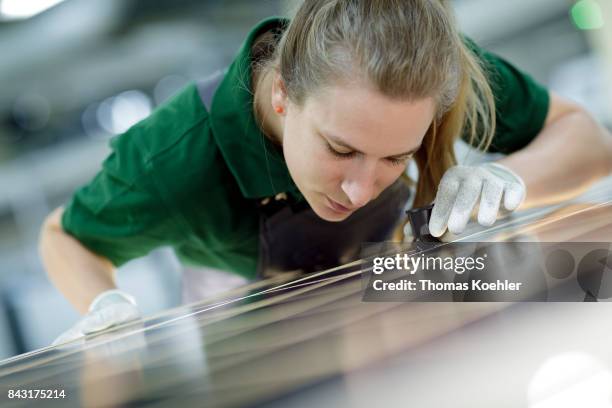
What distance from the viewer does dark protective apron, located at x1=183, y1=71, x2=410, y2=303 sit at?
137cm

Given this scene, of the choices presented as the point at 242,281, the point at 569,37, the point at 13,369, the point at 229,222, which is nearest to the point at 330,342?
the point at 13,369

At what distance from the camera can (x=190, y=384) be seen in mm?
586

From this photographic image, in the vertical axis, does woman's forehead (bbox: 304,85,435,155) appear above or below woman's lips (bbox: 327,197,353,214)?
above

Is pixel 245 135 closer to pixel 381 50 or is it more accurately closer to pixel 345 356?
pixel 381 50

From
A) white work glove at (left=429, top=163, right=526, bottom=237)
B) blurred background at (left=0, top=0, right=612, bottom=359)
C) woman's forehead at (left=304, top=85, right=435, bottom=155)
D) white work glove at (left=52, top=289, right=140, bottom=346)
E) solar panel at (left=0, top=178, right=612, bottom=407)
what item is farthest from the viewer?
blurred background at (left=0, top=0, right=612, bottom=359)

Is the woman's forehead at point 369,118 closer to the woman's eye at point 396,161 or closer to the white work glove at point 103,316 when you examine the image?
the woman's eye at point 396,161

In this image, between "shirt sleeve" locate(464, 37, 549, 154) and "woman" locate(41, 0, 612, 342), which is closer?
"woman" locate(41, 0, 612, 342)

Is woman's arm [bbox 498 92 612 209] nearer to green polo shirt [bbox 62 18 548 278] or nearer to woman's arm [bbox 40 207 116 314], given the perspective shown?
green polo shirt [bbox 62 18 548 278]

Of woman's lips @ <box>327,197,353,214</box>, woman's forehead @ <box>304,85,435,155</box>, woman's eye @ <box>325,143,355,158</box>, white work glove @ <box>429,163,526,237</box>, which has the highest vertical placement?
woman's forehead @ <box>304,85,435,155</box>

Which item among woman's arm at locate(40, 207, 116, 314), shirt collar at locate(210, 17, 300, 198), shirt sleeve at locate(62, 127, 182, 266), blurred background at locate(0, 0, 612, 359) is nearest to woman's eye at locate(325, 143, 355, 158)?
shirt collar at locate(210, 17, 300, 198)

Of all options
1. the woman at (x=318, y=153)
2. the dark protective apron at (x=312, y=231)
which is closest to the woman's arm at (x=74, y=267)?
the woman at (x=318, y=153)

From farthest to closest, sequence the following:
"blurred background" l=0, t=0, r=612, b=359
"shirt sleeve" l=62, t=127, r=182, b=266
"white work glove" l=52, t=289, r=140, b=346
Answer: "blurred background" l=0, t=0, r=612, b=359, "shirt sleeve" l=62, t=127, r=182, b=266, "white work glove" l=52, t=289, r=140, b=346

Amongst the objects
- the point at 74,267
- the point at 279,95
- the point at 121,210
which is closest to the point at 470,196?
the point at 279,95

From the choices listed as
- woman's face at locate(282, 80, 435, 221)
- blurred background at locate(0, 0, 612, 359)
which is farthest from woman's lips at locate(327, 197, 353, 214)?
blurred background at locate(0, 0, 612, 359)
